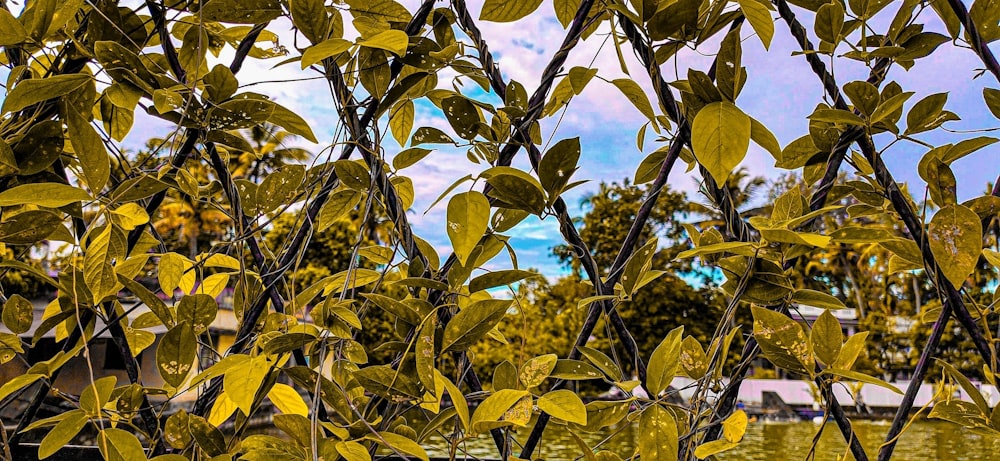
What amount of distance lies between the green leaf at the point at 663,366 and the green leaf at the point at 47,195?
36 centimetres

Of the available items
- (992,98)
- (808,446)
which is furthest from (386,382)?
(808,446)

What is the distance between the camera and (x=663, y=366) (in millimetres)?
407

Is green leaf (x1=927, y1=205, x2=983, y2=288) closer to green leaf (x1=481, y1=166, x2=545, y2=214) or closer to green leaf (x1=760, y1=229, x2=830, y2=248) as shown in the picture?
green leaf (x1=760, y1=229, x2=830, y2=248)

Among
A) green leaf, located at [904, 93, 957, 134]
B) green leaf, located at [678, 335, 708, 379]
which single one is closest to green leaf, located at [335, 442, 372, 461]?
green leaf, located at [678, 335, 708, 379]

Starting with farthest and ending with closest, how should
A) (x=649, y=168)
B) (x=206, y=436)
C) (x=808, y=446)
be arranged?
(x=808, y=446) < (x=649, y=168) < (x=206, y=436)

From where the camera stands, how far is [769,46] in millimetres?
377

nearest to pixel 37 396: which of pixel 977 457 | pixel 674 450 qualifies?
pixel 674 450

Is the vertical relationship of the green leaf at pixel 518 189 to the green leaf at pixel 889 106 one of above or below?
below

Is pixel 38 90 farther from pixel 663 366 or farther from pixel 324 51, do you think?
pixel 663 366

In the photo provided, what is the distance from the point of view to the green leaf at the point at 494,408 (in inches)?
15.0

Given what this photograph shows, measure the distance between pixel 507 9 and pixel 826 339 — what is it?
0.30 m

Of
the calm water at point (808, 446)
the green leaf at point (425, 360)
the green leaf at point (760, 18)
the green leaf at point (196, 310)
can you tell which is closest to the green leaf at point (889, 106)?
the green leaf at point (760, 18)

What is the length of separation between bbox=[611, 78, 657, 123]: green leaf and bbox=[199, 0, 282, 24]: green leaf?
24 centimetres

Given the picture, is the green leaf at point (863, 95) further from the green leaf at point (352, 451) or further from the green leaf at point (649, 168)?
the green leaf at point (352, 451)
